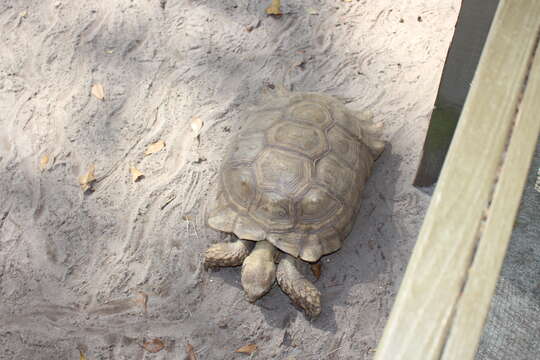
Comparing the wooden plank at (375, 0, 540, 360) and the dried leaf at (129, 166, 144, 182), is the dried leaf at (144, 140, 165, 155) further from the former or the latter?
the wooden plank at (375, 0, 540, 360)

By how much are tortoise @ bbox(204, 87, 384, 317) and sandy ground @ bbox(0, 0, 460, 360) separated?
0.24 metres

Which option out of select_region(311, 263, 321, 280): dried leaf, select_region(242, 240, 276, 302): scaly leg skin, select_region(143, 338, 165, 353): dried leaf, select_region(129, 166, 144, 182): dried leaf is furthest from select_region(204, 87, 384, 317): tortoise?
select_region(129, 166, 144, 182): dried leaf

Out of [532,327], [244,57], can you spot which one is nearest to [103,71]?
[244,57]

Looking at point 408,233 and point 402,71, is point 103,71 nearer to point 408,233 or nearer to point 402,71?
point 402,71

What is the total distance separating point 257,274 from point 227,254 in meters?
0.29

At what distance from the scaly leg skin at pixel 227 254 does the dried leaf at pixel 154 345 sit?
582 millimetres

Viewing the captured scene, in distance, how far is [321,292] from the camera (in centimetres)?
319

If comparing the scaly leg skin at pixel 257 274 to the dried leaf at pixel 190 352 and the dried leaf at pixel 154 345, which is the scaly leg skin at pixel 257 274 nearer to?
the dried leaf at pixel 190 352

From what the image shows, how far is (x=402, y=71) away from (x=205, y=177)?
1.88 meters

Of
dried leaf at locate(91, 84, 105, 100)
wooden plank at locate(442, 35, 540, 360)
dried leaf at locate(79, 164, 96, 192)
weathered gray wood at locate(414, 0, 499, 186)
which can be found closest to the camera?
wooden plank at locate(442, 35, 540, 360)

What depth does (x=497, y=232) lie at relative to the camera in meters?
0.92

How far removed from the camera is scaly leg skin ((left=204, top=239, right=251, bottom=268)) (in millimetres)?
3137

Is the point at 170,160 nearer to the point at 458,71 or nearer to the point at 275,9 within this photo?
the point at 275,9

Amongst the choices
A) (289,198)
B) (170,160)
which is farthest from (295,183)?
(170,160)
